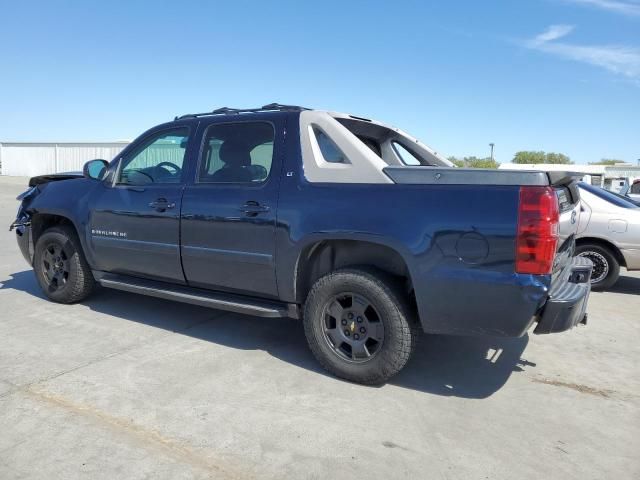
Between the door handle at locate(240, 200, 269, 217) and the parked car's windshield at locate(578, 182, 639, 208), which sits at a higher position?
the parked car's windshield at locate(578, 182, 639, 208)

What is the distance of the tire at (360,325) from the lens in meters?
3.35

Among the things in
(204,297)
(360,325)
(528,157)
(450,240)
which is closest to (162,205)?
(204,297)

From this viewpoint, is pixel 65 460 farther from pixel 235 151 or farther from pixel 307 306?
pixel 235 151

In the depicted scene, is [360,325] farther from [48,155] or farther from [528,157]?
[528,157]

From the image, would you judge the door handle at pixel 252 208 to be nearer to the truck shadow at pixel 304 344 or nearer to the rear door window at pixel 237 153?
the rear door window at pixel 237 153

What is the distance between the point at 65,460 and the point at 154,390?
2.75 ft

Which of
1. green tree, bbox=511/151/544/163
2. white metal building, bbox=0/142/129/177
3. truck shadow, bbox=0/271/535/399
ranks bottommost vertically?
truck shadow, bbox=0/271/535/399

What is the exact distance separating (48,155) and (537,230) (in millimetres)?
45694

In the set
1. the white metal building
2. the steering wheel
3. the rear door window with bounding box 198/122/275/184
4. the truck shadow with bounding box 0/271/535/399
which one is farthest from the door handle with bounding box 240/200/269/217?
the white metal building

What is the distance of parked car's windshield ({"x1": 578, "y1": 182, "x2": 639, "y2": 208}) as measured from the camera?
692 cm

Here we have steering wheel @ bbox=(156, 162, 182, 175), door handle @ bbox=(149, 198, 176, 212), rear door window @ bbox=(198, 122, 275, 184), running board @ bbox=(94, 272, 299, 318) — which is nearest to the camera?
running board @ bbox=(94, 272, 299, 318)

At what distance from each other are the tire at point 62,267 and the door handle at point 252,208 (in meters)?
2.27

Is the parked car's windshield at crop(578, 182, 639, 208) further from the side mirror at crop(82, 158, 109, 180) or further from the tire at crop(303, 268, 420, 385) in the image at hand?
the side mirror at crop(82, 158, 109, 180)

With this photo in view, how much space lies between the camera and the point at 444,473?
257 cm
